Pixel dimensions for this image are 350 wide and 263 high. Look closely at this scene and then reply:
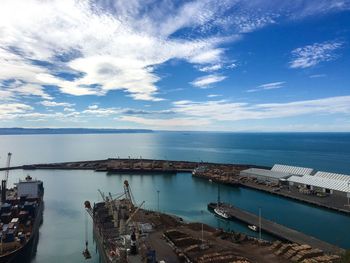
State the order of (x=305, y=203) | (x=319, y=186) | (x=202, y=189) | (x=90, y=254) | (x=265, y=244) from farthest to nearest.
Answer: (x=202, y=189) → (x=319, y=186) → (x=305, y=203) → (x=90, y=254) → (x=265, y=244)

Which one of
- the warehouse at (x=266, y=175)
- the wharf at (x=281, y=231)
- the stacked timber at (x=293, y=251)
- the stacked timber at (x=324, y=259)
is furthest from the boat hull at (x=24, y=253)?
the warehouse at (x=266, y=175)

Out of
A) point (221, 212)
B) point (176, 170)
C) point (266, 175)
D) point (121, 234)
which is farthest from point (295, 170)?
point (121, 234)

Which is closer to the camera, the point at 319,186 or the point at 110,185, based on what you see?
the point at 319,186

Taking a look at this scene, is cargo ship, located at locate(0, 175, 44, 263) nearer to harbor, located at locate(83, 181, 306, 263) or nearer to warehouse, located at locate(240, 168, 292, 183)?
harbor, located at locate(83, 181, 306, 263)

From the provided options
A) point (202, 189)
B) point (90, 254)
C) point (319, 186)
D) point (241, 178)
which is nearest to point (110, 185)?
point (202, 189)

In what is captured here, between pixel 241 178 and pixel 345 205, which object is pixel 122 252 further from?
pixel 241 178

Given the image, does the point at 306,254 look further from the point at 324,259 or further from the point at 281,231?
the point at 281,231

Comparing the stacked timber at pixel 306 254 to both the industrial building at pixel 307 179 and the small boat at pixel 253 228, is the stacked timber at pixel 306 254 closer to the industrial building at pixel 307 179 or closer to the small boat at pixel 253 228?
the small boat at pixel 253 228
